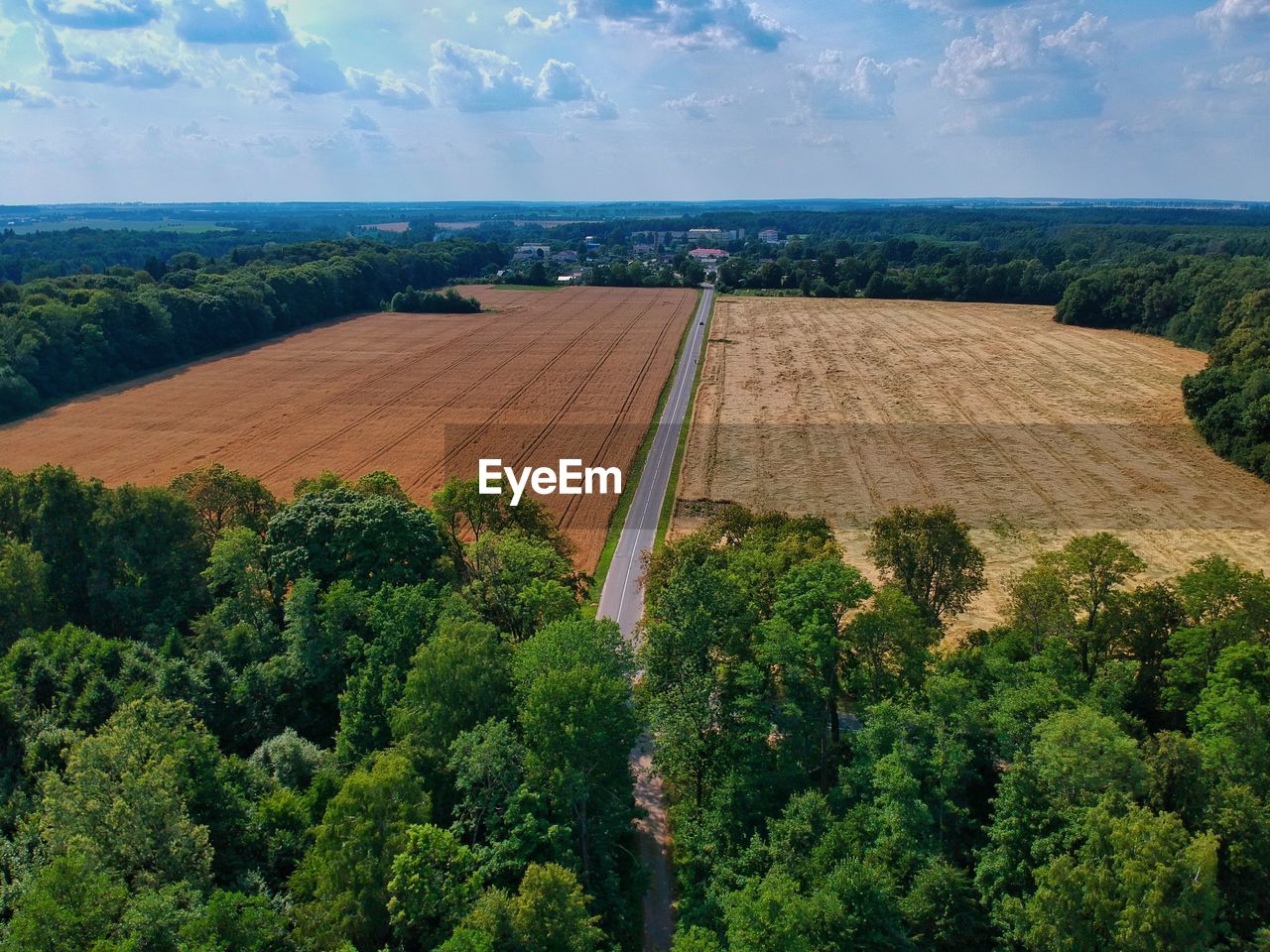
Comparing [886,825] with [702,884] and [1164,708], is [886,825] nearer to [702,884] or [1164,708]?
[702,884]

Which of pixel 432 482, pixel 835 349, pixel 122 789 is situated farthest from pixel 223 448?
pixel 835 349

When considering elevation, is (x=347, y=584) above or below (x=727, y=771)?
above

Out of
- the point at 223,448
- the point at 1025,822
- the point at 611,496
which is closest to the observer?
the point at 1025,822

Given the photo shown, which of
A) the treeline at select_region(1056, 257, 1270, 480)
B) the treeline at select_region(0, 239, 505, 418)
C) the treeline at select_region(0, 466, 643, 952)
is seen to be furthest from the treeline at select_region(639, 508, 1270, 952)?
the treeline at select_region(0, 239, 505, 418)

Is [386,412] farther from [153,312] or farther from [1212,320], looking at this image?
[1212,320]

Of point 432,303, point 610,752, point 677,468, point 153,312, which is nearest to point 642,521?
point 677,468

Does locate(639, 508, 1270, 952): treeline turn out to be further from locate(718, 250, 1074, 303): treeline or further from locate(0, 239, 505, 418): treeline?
locate(718, 250, 1074, 303): treeline
